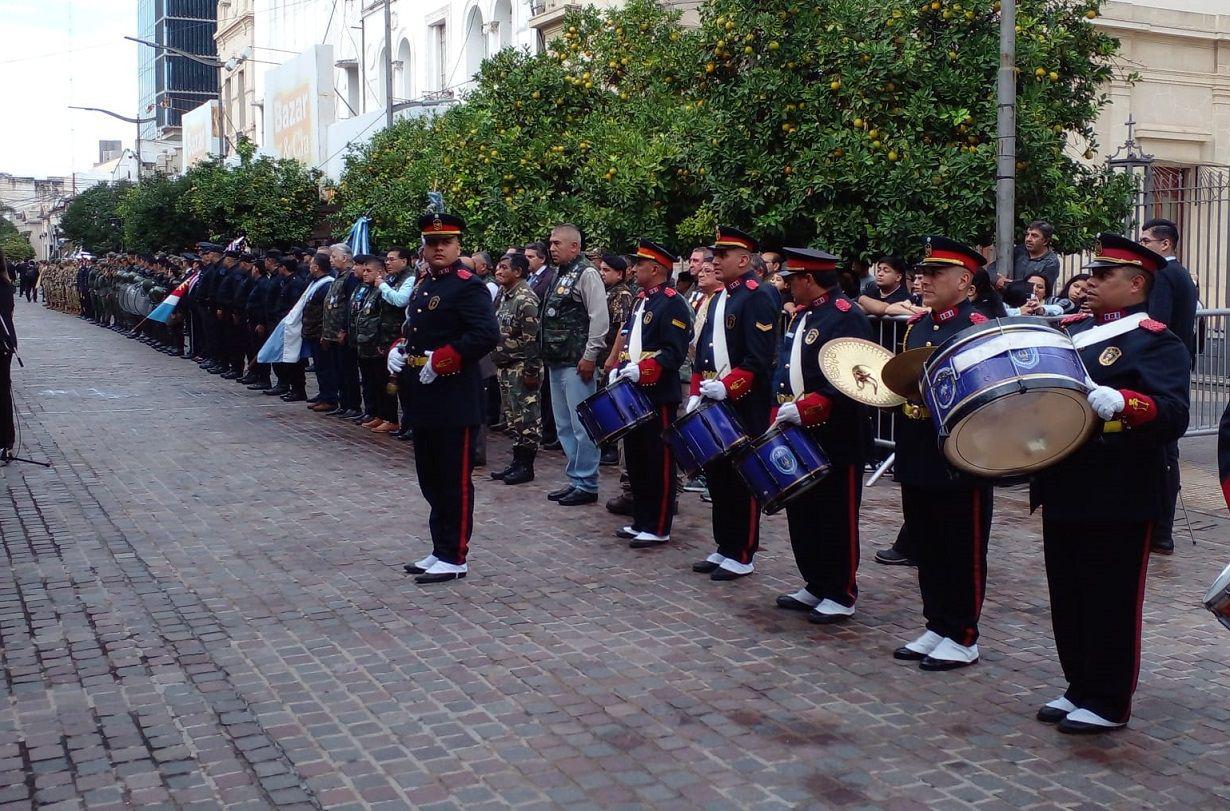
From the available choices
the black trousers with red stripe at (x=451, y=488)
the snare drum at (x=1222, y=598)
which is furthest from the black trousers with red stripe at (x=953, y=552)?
the black trousers with red stripe at (x=451, y=488)

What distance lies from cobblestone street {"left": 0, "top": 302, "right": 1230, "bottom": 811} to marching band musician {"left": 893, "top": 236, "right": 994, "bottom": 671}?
0.20 m

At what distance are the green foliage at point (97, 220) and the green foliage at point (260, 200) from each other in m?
20.9

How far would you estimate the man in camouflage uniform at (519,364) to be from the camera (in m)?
11.4

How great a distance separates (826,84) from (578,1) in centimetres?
1610

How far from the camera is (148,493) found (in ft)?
36.2

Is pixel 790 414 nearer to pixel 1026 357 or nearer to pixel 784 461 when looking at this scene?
pixel 784 461

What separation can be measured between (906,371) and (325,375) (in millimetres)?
12024

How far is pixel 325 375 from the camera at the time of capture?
1694 cm

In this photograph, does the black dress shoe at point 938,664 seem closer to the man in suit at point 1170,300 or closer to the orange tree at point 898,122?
the man in suit at point 1170,300

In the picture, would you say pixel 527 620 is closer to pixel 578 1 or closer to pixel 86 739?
pixel 86 739

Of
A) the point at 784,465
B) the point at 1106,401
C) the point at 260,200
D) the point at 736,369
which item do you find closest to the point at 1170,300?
the point at 736,369

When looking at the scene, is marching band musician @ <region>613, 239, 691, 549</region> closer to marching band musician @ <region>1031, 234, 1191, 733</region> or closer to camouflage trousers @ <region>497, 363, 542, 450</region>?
camouflage trousers @ <region>497, 363, 542, 450</region>

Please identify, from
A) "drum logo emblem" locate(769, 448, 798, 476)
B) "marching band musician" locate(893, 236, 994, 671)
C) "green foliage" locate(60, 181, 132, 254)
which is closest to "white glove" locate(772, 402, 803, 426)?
"drum logo emblem" locate(769, 448, 798, 476)

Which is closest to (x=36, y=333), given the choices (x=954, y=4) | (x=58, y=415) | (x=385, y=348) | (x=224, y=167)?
(x=224, y=167)
